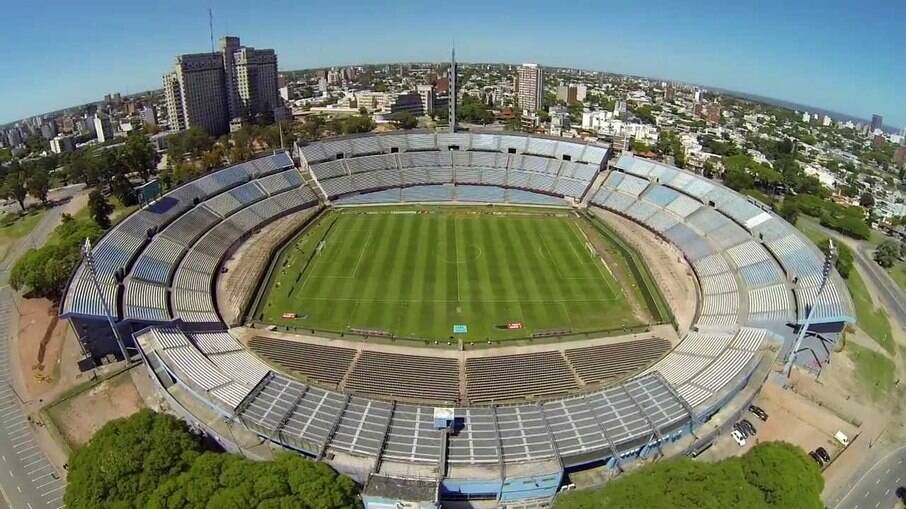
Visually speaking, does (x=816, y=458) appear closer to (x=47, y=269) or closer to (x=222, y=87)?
(x=47, y=269)

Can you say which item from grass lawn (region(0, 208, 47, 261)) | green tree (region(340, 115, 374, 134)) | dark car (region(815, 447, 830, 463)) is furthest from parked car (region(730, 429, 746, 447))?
green tree (region(340, 115, 374, 134))

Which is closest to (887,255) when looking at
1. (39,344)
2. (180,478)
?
(180,478)

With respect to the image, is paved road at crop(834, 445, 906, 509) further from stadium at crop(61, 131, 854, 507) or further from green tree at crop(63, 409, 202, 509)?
green tree at crop(63, 409, 202, 509)

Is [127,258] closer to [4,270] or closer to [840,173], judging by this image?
[4,270]

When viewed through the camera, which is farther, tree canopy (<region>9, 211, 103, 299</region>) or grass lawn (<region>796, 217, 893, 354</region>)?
tree canopy (<region>9, 211, 103, 299</region>)

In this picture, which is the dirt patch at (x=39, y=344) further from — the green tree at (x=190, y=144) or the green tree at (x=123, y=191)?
the green tree at (x=190, y=144)
